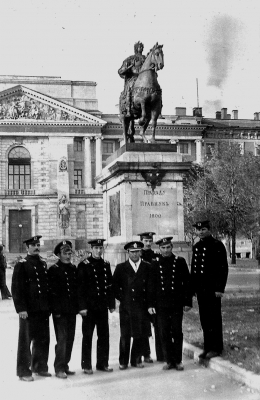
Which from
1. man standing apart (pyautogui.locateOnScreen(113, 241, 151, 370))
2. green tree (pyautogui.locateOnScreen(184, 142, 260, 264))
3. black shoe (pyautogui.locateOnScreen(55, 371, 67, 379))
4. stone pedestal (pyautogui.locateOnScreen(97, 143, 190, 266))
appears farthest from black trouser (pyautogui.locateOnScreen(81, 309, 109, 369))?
green tree (pyautogui.locateOnScreen(184, 142, 260, 264))

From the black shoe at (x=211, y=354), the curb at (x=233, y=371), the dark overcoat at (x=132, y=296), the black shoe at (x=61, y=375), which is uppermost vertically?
the dark overcoat at (x=132, y=296)

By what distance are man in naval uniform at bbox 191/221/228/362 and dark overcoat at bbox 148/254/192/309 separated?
9.8 inches

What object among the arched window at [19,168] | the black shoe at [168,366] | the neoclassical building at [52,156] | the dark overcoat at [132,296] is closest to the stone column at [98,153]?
the neoclassical building at [52,156]

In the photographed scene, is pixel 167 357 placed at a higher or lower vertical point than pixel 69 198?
lower

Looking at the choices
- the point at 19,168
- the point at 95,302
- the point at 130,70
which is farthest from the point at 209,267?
the point at 19,168

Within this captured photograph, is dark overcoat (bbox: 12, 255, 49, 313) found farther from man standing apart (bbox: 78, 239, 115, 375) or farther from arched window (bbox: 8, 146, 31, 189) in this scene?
arched window (bbox: 8, 146, 31, 189)

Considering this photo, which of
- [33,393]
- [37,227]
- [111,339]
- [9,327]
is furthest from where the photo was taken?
[37,227]

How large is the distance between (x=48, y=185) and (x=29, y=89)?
1008cm

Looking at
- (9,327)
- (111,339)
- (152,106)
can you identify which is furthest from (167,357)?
(152,106)

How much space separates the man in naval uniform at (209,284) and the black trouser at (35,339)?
215 centimetres

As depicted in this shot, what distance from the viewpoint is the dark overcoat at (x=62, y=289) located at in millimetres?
8273

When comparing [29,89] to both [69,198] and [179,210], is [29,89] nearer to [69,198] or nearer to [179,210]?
[69,198]

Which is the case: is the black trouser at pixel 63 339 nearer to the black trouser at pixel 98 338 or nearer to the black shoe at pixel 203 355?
the black trouser at pixel 98 338

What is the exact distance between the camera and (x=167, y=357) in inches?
326
